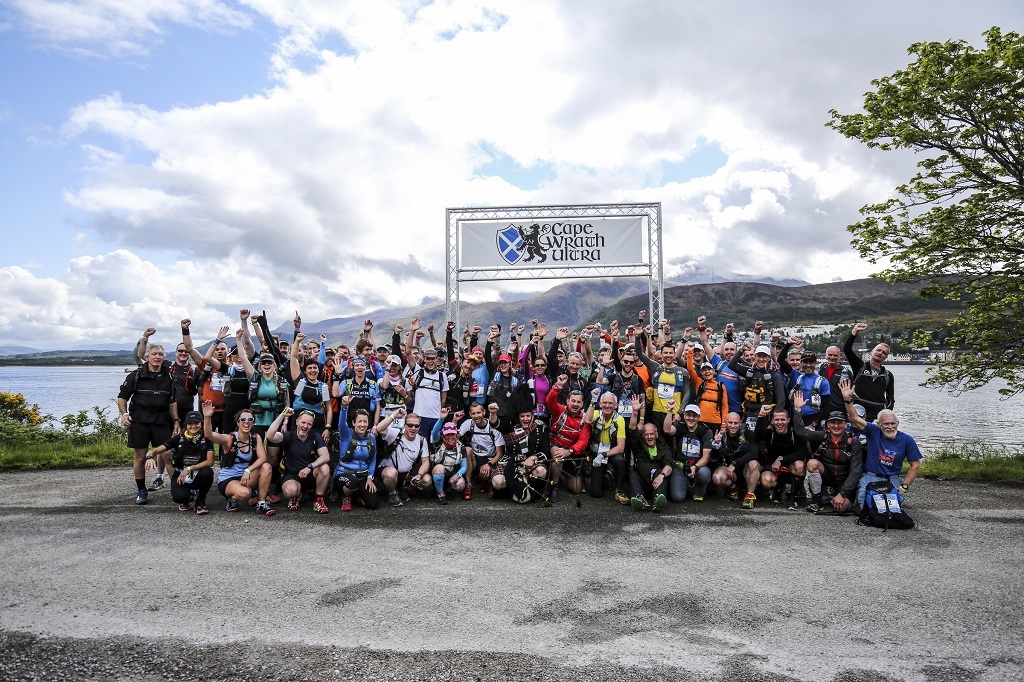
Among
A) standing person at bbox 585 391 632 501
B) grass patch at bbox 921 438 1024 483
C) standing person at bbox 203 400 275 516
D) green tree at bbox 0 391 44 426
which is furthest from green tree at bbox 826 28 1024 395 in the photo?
green tree at bbox 0 391 44 426

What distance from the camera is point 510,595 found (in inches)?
190

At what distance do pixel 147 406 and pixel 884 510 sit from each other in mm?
9410

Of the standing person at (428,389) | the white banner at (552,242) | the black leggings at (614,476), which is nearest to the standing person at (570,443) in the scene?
the black leggings at (614,476)

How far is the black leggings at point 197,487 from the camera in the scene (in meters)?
7.35

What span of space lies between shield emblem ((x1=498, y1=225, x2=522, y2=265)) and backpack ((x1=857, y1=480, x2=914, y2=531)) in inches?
451

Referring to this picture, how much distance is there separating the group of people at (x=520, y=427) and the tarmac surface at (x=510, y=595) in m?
0.49

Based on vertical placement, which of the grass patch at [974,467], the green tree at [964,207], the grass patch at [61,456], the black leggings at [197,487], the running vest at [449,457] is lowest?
the grass patch at [974,467]

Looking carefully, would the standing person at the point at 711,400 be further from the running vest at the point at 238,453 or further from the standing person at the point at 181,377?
the standing person at the point at 181,377

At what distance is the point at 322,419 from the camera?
8.31 metres

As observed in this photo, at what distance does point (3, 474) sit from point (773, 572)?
1211cm

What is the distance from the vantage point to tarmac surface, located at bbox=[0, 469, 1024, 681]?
3.78 meters

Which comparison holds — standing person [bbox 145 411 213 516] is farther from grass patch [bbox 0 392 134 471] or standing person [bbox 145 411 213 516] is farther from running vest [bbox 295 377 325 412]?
grass patch [bbox 0 392 134 471]

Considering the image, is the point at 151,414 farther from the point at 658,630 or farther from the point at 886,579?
the point at 886,579

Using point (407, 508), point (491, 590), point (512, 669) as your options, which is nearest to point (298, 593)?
point (491, 590)
